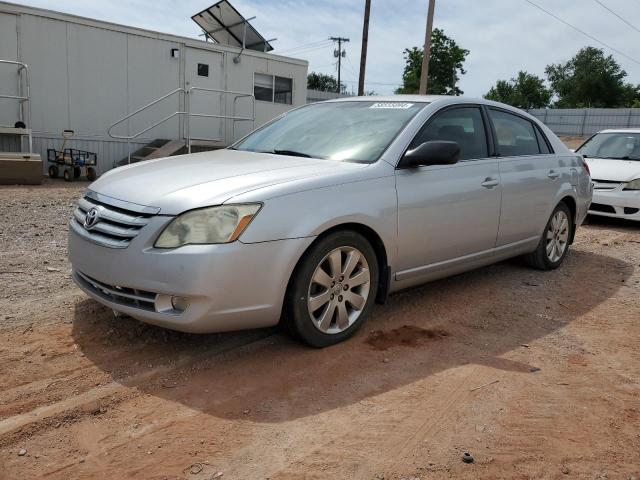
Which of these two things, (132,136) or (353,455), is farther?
(132,136)

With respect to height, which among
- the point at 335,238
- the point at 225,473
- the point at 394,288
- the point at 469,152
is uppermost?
the point at 469,152

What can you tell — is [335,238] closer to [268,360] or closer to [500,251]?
[268,360]

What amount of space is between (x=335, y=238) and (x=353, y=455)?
1.36 m

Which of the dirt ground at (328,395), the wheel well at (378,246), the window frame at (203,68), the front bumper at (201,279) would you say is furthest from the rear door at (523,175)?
the window frame at (203,68)

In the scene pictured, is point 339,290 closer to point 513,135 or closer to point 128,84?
point 513,135

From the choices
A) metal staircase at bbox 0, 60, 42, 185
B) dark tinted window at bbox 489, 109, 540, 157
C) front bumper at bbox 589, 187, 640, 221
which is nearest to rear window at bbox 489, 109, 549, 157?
dark tinted window at bbox 489, 109, 540, 157

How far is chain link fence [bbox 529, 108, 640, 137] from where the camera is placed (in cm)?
3812

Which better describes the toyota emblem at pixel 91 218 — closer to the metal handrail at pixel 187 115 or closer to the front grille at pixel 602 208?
the front grille at pixel 602 208

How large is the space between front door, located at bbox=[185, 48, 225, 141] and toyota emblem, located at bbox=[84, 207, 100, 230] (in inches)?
455

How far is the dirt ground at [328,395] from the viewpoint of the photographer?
8.18ft

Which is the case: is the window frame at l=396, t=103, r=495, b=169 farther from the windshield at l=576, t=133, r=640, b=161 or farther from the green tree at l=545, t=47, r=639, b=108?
the green tree at l=545, t=47, r=639, b=108

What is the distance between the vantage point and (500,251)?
197 inches

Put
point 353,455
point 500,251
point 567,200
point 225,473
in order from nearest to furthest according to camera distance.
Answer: point 225,473 → point 353,455 → point 500,251 → point 567,200


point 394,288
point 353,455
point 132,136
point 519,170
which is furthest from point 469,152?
point 132,136
